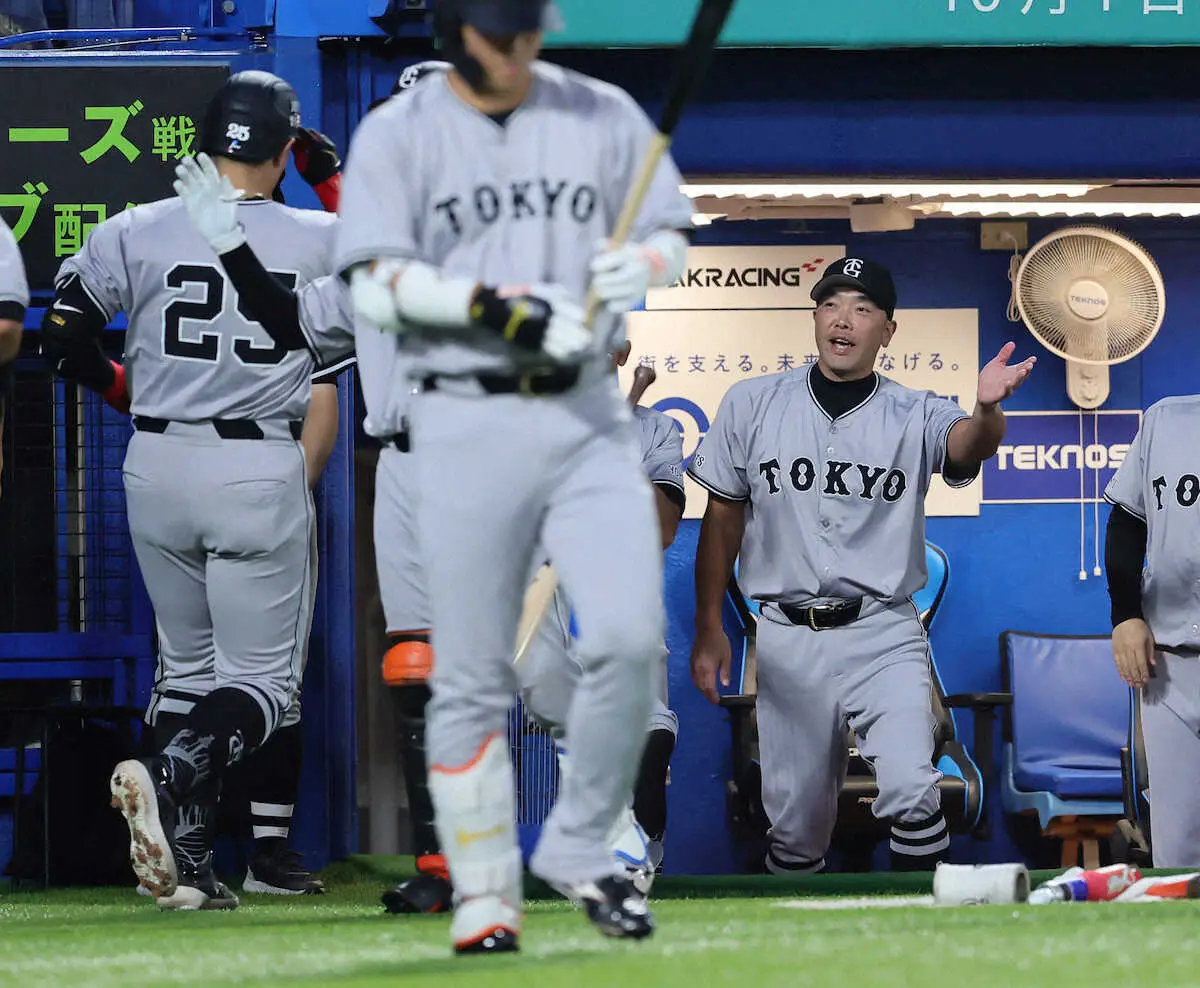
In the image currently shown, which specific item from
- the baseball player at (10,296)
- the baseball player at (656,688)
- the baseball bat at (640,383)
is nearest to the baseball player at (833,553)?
the baseball player at (656,688)

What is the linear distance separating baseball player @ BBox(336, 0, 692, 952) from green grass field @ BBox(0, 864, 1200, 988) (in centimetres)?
23

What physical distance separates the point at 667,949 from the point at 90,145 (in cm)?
437

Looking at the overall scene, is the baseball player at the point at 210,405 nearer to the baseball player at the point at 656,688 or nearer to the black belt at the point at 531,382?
the baseball player at the point at 656,688

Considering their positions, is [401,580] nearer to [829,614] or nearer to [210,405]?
[210,405]

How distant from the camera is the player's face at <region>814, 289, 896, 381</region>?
625 cm

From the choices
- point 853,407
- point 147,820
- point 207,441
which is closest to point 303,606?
point 207,441

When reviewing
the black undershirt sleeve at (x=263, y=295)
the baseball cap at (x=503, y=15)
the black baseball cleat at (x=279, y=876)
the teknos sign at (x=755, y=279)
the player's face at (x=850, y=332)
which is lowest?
the black baseball cleat at (x=279, y=876)

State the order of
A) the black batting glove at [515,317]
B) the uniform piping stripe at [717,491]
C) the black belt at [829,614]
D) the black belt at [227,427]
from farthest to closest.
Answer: the uniform piping stripe at [717,491]
the black belt at [829,614]
the black belt at [227,427]
the black batting glove at [515,317]

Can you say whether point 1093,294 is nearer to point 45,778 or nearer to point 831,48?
point 831,48

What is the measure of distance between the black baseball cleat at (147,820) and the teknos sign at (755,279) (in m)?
3.86

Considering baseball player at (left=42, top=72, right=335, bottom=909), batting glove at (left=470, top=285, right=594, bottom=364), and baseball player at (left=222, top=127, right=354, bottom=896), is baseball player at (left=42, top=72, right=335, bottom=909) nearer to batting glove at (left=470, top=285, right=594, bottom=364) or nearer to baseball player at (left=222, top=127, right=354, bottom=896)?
baseball player at (left=222, top=127, right=354, bottom=896)

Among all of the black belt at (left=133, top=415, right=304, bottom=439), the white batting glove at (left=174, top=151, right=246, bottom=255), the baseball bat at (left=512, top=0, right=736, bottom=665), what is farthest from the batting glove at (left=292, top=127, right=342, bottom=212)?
the baseball bat at (left=512, top=0, right=736, bottom=665)

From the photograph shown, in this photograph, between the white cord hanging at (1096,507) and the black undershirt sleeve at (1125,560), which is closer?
the black undershirt sleeve at (1125,560)

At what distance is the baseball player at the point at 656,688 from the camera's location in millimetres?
4852
